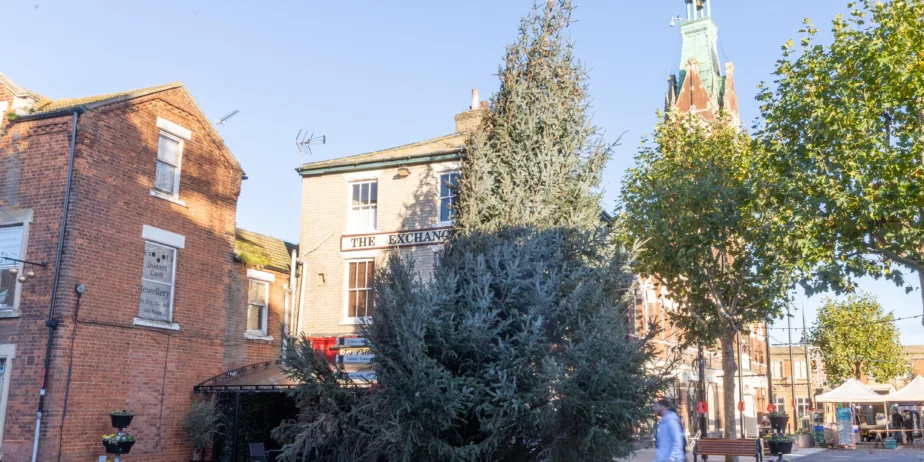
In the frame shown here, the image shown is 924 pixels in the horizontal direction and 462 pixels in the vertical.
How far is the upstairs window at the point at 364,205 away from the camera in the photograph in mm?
21697

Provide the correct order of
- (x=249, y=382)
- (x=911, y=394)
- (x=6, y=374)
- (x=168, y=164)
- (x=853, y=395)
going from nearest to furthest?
(x=6, y=374), (x=249, y=382), (x=168, y=164), (x=911, y=394), (x=853, y=395)

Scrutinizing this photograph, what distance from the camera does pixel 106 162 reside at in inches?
656

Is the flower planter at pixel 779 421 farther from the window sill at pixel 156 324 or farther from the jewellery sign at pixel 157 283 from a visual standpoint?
the jewellery sign at pixel 157 283

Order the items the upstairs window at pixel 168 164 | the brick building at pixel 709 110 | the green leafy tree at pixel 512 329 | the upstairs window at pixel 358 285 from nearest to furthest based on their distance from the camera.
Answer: the green leafy tree at pixel 512 329, the upstairs window at pixel 168 164, the upstairs window at pixel 358 285, the brick building at pixel 709 110

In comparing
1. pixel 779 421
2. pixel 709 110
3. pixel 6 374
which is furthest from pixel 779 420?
pixel 709 110

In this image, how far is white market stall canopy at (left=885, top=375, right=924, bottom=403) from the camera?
107 feet

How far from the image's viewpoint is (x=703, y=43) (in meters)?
65.9

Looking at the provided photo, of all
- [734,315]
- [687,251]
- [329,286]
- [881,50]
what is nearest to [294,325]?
[329,286]

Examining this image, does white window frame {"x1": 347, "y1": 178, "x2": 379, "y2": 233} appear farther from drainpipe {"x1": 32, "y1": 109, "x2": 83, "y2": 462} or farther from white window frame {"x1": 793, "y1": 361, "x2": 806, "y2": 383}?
white window frame {"x1": 793, "y1": 361, "x2": 806, "y2": 383}

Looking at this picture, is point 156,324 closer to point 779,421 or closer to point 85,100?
point 85,100

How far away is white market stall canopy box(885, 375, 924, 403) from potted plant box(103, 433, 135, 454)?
101 feet

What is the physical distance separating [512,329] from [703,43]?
59.9 meters

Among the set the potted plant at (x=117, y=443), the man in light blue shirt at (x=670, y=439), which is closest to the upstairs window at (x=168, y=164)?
the potted plant at (x=117, y=443)

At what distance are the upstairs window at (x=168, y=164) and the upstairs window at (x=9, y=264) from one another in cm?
311
